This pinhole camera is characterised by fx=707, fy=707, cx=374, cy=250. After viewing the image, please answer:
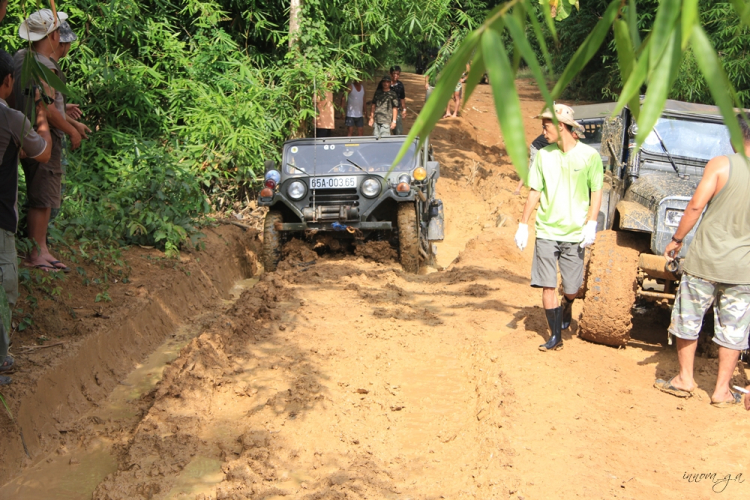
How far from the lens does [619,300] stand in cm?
483

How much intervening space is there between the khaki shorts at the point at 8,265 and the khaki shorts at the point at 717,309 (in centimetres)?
382

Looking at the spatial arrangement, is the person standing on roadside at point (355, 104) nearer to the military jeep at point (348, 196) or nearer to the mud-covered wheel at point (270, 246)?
the military jeep at point (348, 196)

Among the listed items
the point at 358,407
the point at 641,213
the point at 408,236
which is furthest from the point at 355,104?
the point at 358,407

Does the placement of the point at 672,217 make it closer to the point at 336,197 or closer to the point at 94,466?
the point at 94,466

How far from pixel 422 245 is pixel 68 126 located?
15.0ft

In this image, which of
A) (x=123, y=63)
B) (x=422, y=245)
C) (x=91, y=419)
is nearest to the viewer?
(x=91, y=419)

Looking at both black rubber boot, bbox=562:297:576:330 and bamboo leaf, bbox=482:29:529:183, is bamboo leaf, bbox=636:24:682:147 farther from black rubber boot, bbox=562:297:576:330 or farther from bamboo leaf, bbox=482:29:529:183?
black rubber boot, bbox=562:297:576:330

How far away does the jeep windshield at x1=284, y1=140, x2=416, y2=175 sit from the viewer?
821 cm

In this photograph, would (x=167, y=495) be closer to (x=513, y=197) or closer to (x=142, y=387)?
(x=142, y=387)

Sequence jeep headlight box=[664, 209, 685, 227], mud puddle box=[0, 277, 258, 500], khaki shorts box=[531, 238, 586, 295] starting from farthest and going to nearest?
khaki shorts box=[531, 238, 586, 295] → jeep headlight box=[664, 209, 685, 227] → mud puddle box=[0, 277, 258, 500]

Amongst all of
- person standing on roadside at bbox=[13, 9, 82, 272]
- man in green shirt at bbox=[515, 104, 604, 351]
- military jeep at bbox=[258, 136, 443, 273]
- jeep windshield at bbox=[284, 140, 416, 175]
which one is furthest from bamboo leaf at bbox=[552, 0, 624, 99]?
jeep windshield at bbox=[284, 140, 416, 175]

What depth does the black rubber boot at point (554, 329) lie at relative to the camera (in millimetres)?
5062

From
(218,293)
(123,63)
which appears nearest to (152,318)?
(218,293)

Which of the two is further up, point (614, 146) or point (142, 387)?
point (614, 146)
